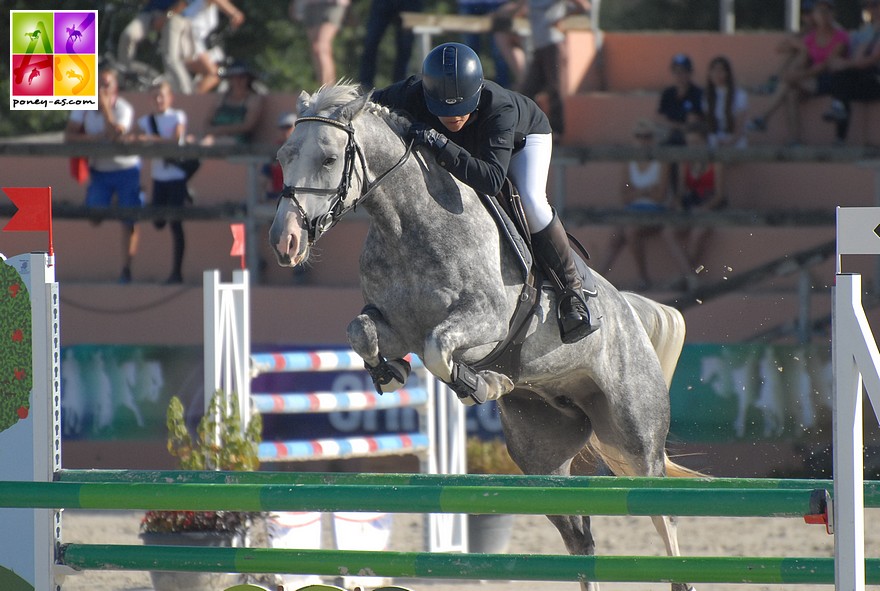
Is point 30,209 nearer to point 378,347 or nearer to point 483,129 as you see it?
point 378,347

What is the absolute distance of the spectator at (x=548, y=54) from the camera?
9219 millimetres

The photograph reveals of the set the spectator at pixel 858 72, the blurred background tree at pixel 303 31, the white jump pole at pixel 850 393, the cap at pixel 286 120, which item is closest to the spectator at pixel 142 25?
the cap at pixel 286 120

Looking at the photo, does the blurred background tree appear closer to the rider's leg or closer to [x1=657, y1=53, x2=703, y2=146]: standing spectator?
[x1=657, y1=53, x2=703, y2=146]: standing spectator

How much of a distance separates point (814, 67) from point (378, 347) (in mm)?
6224

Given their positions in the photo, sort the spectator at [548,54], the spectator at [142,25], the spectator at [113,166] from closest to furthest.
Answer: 1. the spectator at [548,54]
2. the spectator at [113,166]
3. the spectator at [142,25]

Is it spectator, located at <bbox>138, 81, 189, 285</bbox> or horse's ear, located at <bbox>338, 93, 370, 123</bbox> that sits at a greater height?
spectator, located at <bbox>138, 81, 189, 285</bbox>

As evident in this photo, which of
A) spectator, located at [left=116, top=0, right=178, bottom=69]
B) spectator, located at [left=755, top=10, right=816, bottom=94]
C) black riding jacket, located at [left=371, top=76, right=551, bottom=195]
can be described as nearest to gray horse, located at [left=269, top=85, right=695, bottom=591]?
black riding jacket, located at [left=371, top=76, right=551, bottom=195]

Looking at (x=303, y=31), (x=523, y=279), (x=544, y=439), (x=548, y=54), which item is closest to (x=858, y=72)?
(x=548, y=54)

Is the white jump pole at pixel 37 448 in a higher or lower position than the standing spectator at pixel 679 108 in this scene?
lower

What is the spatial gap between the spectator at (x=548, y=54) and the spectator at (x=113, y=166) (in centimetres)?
307

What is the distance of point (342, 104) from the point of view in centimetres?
371

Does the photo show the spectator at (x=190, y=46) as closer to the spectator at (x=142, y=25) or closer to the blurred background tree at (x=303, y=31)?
the spectator at (x=142, y=25)

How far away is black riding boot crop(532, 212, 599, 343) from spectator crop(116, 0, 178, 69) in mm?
7662

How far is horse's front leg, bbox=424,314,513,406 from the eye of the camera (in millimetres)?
3609
